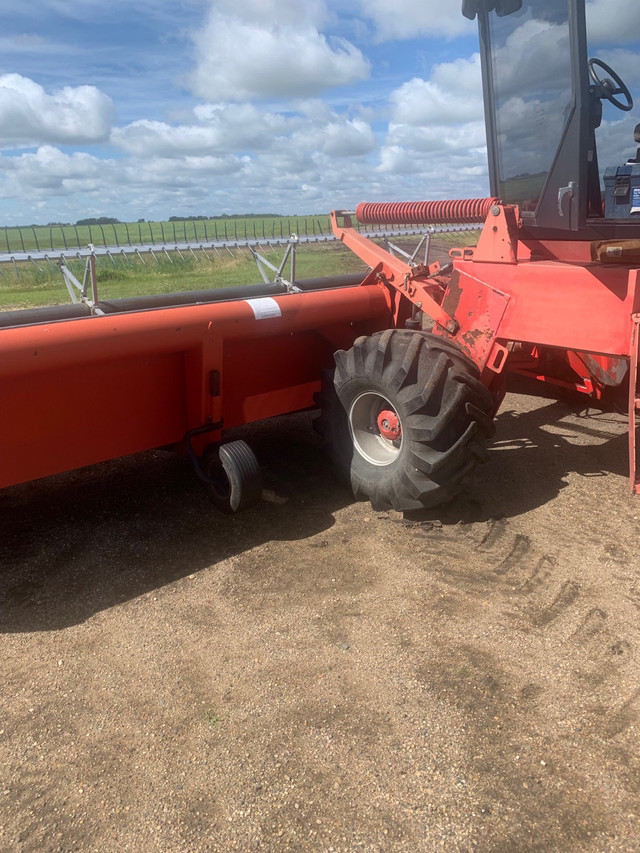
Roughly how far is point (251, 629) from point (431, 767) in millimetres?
1058

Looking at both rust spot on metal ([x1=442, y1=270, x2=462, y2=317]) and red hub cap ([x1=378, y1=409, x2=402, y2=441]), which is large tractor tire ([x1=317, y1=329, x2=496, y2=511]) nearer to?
red hub cap ([x1=378, y1=409, x2=402, y2=441])

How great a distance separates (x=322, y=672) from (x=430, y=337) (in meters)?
1.92

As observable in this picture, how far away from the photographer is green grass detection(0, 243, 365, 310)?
14445 millimetres

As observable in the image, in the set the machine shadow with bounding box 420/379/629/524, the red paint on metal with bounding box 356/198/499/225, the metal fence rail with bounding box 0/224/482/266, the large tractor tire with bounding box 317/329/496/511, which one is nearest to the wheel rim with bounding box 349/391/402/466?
the large tractor tire with bounding box 317/329/496/511

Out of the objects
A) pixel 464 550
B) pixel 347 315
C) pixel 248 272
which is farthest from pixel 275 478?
pixel 248 272

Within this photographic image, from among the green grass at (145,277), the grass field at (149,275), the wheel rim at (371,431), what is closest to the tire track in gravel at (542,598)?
the wheel rim at (371,431)

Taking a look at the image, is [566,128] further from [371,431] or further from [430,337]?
[371,431]

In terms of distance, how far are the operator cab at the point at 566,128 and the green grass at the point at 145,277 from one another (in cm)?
1035

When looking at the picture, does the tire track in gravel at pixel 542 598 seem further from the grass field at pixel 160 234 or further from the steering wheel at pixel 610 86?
the grass field at pixel 160 234

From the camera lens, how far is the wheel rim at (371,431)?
4.18 meters

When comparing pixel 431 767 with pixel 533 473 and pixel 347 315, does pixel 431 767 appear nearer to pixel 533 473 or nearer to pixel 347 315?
pixel 533 473

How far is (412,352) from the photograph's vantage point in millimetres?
3707

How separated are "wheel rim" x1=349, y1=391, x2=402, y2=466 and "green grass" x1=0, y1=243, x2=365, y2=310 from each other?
33.7 feet

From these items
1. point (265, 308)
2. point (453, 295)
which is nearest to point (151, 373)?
point (265, 308)
